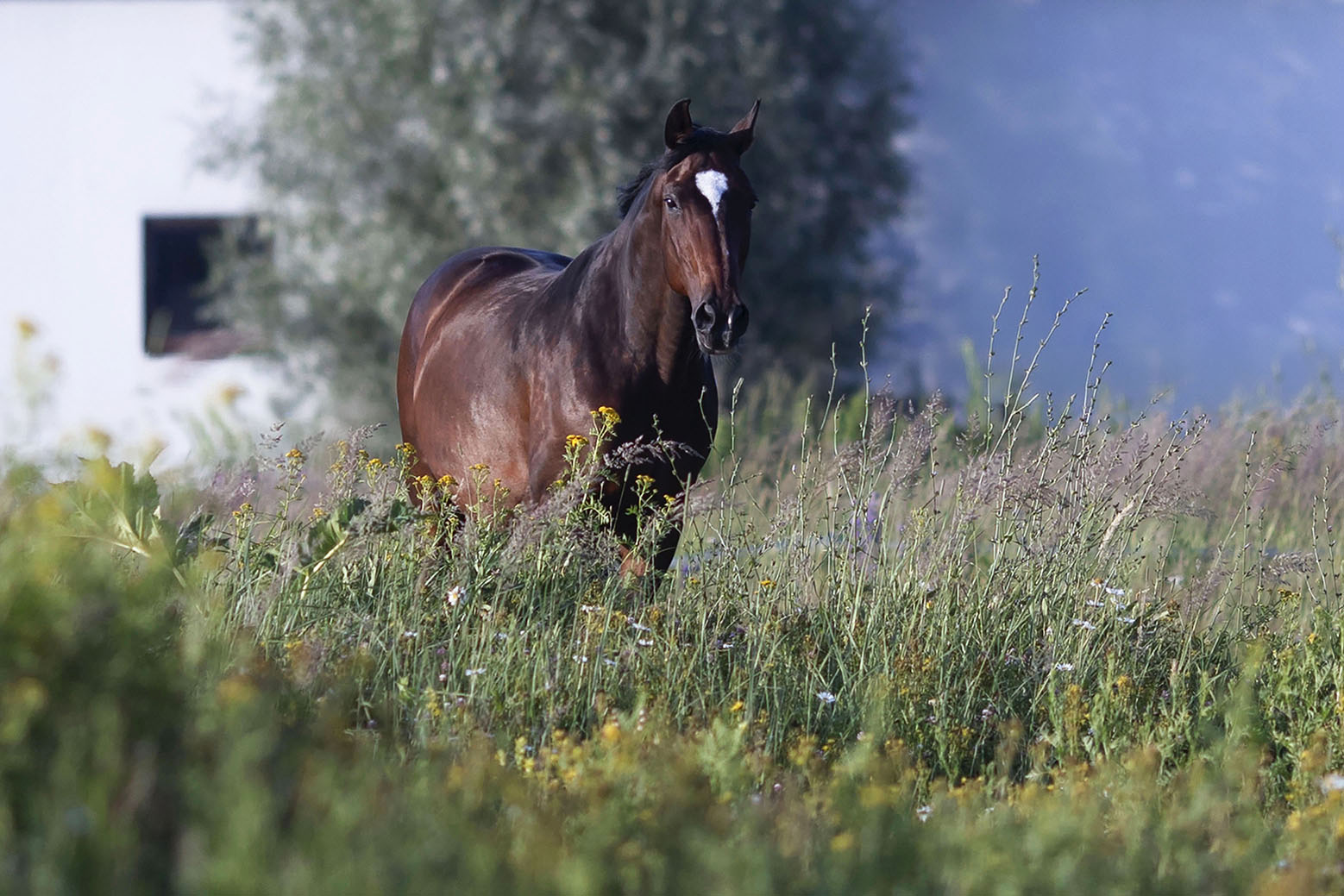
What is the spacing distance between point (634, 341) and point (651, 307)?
13 cm

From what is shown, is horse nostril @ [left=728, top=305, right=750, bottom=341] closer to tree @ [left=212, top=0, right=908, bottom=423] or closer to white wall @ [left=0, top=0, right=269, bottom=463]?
tree @ [left=212, top=0, right=908, bottom=423]

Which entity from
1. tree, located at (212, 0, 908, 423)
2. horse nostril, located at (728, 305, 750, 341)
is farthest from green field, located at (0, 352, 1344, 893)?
tree, located at (212, 0, 908, 423)

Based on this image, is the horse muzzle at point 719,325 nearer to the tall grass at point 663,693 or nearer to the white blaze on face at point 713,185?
the white blaze on face at point 713,185

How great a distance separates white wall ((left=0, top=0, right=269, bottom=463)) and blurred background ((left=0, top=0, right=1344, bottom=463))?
0.03 meters

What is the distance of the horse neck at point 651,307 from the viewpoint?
4.76m

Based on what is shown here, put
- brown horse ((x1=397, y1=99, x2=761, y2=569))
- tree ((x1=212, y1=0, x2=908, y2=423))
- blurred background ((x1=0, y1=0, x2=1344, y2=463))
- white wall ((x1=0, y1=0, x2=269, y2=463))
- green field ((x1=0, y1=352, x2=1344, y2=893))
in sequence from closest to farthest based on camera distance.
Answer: green field ((x1=0, y1=352, x2=1344, y2=893)), brown horse ((x1=397, y1=99, x2=761, y2=569)), tree ((x1=212, y1=0, x2=908, y2=423)), blurred background ((x1=0, y1=0, x2=1344, y2=463)), white wall ((x1=0, y1=0, x2=269, y2=463))

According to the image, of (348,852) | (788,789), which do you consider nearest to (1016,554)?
(788,789)

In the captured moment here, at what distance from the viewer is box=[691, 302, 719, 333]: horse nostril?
4.38m

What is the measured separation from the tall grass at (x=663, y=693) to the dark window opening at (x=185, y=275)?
27.4 ft

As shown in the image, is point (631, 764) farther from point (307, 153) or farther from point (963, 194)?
point (963, 194)

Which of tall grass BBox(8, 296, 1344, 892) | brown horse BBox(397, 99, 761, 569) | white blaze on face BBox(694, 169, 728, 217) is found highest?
white blaze on face BBox(694, 169, 728, 217)

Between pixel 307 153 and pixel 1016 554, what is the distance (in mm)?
9003

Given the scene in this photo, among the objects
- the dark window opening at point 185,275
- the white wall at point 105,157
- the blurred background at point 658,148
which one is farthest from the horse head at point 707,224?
the dark window opening at point 185,275

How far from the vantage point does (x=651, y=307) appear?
480 centimetres
